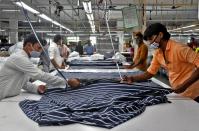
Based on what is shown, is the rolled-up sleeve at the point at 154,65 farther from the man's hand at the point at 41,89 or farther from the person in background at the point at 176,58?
the man's hand at the point at 41,89

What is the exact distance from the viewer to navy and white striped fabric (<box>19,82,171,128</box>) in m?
1.99

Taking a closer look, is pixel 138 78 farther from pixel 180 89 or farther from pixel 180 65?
pixel 180 89

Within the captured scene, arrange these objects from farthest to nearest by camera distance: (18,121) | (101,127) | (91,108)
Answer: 1. (91,108)
2. (18,121)
3. (101,127)

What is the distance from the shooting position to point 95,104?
236 centimetres

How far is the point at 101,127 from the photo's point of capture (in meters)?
1.88

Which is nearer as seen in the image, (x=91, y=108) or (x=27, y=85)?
(x=91, y=108)

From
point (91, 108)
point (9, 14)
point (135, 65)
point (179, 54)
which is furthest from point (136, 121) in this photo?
point (9, 14)

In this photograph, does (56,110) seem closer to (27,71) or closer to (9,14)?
(27,71)

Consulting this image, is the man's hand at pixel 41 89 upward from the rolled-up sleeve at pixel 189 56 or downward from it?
downward

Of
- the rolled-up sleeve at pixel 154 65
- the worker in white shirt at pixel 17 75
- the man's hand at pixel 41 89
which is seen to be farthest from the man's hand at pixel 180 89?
the man's hand at pixel 41 89

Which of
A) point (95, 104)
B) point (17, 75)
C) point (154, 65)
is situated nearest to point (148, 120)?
point (95, 104)

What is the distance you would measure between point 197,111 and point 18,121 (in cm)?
133

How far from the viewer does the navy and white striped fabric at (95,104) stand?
199cm

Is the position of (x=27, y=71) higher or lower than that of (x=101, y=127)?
higher
